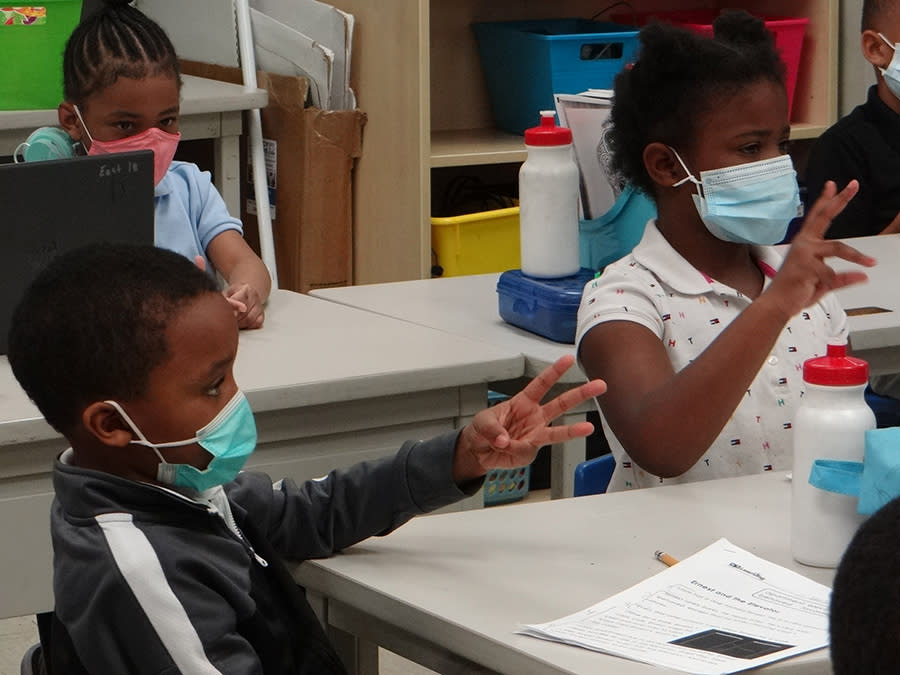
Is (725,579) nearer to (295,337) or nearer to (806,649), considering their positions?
(806,649)

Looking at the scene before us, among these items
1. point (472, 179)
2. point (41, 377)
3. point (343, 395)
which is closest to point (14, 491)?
point (343, 395)

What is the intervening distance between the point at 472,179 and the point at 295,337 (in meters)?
1.83

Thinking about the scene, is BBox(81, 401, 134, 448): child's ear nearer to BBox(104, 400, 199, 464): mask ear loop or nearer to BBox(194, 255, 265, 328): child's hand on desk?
BBox(104, 400, 199, 464): mask ear loop

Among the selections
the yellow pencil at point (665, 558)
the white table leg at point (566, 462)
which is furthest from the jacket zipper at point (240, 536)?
the white table leg at point (566, 462)

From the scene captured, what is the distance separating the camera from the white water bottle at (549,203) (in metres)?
2.18

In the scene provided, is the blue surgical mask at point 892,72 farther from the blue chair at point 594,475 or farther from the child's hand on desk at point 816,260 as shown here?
the child's hand on desk at point 816,260

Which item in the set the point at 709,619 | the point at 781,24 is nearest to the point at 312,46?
the point at 781,24

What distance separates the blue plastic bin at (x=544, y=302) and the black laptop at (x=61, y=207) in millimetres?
579

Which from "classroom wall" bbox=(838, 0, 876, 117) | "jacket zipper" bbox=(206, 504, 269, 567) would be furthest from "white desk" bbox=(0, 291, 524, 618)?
"classroom wall" bbox=(838, 0, 876, 117)

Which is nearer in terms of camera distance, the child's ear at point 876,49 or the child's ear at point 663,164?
the child's ear at point 663,164

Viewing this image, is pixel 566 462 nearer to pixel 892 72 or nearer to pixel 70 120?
pixel 70 120

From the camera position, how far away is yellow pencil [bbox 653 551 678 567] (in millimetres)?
1308

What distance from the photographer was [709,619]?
1.18m

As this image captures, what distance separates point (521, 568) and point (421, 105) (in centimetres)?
227
